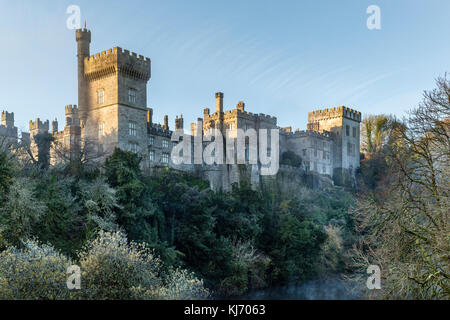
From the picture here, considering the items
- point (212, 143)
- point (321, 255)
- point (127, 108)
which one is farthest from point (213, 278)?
point (212, 143)

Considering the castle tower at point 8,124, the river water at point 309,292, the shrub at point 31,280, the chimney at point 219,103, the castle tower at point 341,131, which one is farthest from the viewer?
the castle tower at point 341,131

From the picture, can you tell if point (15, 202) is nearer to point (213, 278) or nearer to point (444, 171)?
point (213, 278)

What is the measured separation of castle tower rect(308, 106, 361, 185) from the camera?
188 feet

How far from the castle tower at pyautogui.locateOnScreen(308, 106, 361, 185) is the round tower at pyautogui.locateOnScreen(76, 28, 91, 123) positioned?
3382 cm

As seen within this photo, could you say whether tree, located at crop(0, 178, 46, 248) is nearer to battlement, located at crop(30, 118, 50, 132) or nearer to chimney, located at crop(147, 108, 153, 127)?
chimney, located at crop(147, 108, 153, 127)

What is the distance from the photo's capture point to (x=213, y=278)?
2812 centimetres

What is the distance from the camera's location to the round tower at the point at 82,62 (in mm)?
33781

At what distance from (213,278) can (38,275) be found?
15.3m

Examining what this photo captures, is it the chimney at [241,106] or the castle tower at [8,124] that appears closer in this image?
the castle tower at [8,124]

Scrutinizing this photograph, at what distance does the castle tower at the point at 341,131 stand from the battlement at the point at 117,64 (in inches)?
1231

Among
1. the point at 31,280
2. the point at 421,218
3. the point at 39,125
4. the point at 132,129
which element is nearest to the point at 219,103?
the point at 132,129

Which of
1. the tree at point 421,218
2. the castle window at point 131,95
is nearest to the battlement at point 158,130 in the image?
the castle window at point 131,95

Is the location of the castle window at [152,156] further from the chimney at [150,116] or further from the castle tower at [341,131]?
the castle tower at [341,131]

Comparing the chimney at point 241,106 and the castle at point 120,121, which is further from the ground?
the chimney at point 241,106
